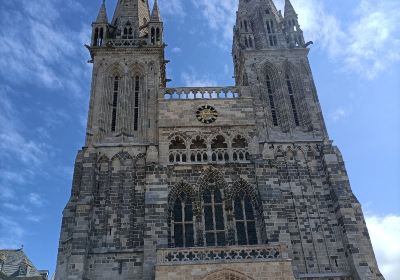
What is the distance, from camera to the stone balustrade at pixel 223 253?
2050 centimetres

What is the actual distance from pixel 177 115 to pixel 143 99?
8.93 ft

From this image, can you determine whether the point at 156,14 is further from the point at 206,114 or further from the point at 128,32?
the point at 206,114

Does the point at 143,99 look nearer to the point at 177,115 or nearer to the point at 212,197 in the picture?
the point at 177,115

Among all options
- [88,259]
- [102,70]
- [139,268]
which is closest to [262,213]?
[139,268]

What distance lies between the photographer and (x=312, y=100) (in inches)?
1126

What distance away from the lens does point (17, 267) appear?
3297cm

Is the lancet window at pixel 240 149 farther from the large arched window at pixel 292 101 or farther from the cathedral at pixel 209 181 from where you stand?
the large arched window at pixel 292 101

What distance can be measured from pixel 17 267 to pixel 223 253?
62.3ft

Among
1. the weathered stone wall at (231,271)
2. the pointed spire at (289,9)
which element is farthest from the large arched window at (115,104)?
the pointed spire at (289,9)

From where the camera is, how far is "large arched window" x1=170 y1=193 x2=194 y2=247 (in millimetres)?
23250

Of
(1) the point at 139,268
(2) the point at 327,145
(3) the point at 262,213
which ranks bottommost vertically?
(1) the point at 139,268

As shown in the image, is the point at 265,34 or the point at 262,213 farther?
the point at 265,34

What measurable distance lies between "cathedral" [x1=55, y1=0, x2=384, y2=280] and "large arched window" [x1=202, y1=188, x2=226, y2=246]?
55mm

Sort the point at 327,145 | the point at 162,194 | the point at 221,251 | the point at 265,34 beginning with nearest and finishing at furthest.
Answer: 1. the point at 221,251
2. the point at 162,194
3. the point at 327,145
4. the point at 265,34
